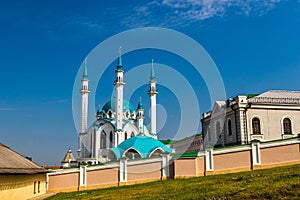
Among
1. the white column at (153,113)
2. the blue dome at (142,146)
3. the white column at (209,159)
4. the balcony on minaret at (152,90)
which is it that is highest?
the balcony on minaret at (152,90)

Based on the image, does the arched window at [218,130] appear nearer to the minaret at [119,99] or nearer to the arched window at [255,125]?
the arched window at [255,125]

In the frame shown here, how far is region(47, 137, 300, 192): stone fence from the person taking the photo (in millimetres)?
18672

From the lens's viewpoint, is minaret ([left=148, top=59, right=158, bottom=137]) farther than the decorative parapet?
Yes

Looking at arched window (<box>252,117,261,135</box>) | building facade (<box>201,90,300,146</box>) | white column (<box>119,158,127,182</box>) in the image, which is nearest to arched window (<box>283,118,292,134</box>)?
building facade (<box>201,90,300,146</box>)

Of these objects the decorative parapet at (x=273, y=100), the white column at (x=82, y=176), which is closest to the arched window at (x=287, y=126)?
the decorative parapet at (x=273, y=100)

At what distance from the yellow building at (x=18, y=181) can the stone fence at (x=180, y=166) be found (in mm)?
1336

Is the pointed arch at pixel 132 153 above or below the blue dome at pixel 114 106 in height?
below

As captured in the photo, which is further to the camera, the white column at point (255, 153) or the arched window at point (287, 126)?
the arched window at point (287, 126)

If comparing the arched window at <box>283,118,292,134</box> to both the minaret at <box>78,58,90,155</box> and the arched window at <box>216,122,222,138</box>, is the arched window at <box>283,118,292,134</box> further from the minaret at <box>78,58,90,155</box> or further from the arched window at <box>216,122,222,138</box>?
the minaret at <box>78,58,90,155</box>

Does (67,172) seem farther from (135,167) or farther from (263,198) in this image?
(263,198)

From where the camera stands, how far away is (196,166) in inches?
758

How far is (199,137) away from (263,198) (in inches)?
1360

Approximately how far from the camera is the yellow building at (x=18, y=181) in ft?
52.0

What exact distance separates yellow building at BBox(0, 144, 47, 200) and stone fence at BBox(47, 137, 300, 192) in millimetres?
1336
